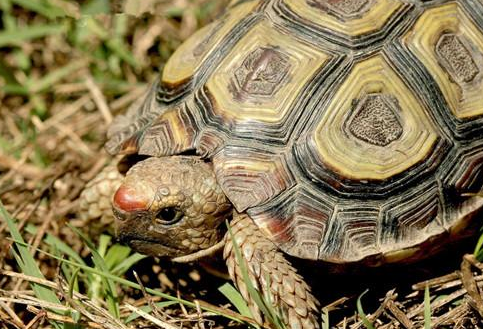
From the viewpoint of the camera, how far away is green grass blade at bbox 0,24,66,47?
4.63 m

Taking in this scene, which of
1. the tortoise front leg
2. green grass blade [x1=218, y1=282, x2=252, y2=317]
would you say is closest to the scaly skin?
the tortoise front leg

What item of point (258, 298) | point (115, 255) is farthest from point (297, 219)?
point (115, 255)

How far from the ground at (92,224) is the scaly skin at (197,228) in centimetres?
18

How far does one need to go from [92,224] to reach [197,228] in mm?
793

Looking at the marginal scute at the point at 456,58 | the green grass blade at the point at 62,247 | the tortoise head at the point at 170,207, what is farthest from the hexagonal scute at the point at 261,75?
the green grass blade at the point at 62,247

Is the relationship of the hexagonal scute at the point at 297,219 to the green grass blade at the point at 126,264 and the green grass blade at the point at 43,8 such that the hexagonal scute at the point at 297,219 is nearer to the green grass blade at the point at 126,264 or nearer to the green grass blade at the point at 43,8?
the green grass blade at the point at 126,264

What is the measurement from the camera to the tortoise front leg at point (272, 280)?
296cm

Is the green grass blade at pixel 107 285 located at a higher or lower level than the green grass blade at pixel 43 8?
lower

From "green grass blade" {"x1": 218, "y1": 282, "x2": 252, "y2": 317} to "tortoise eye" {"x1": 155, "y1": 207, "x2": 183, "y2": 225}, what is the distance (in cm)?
43

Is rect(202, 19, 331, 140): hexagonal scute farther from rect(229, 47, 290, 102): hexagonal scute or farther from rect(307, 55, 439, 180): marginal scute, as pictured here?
rect(307, 55, 439, 180): marginal scute

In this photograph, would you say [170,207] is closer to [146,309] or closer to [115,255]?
[146,309]

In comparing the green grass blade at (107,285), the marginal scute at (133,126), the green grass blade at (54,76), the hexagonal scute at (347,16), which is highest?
the hexagonal scute at (347,16)

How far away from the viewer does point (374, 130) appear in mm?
3090

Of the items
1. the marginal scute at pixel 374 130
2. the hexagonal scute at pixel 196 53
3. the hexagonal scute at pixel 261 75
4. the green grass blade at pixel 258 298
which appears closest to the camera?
the green grass blade at pixel 258 298
